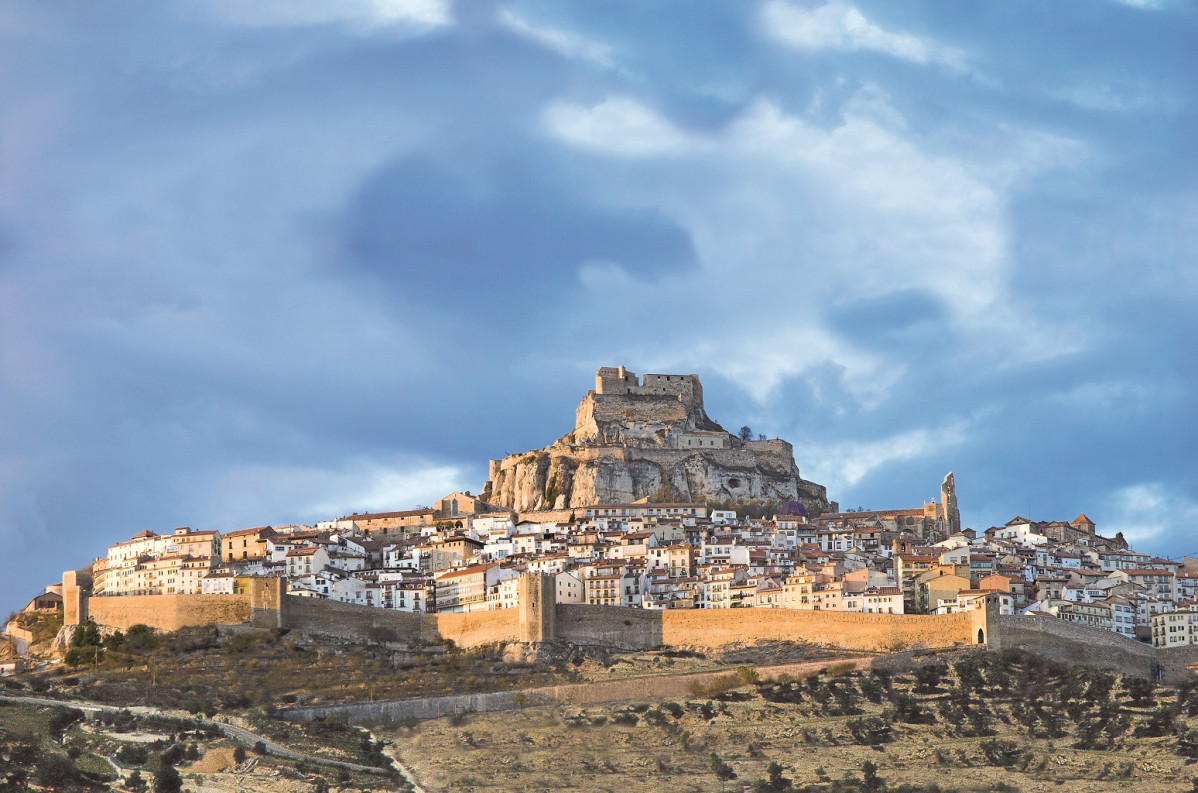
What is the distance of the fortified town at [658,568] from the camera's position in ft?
229

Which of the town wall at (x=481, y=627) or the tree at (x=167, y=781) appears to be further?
the town wall at (x=481, y=627)

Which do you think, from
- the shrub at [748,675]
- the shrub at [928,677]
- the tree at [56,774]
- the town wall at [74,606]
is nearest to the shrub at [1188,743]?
the shrub at [928,677]

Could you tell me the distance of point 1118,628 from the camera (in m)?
73.0

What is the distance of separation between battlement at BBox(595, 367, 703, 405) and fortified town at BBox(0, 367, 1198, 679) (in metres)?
0.10

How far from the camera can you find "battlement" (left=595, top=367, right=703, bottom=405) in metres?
101

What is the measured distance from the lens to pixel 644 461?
9575cm

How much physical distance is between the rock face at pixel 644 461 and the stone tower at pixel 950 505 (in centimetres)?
667

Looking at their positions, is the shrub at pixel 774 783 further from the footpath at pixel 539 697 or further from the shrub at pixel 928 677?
the shrub at pixel 928 677

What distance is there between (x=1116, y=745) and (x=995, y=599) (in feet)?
42.3

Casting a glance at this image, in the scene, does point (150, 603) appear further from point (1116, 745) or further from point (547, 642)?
point (1116, 745)

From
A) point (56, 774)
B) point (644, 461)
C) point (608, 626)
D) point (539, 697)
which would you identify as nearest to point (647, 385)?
point (644, 461)

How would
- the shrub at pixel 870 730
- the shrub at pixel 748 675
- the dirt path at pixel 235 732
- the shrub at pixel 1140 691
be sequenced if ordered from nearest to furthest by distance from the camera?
the dirt path at pixel 235 732 → the shrub at pixel 870 730 → the shrub at pixel 1140 691 → the shrub at pixel 748 675

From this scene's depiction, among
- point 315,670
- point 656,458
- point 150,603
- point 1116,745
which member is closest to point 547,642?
point 315,670

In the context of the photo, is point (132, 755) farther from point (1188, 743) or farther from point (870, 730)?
point (1188, 743)
